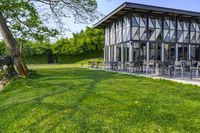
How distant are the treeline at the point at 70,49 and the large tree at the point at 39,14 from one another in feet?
80.2

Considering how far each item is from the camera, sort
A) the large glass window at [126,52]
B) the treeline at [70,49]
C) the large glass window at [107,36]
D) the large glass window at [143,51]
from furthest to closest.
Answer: the treeline at [70,49]
the large glass window at [107,36]
the large glass window at [126,52]
the large glass window at [143,51]

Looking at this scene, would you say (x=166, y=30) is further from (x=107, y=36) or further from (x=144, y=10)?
(x=107, y=36)

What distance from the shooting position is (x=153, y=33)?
842 inches

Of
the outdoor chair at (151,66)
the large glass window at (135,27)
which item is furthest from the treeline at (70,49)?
the outdoor chair at (151,66)

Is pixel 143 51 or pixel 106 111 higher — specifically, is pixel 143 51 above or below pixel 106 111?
above

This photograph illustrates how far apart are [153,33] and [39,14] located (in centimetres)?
923

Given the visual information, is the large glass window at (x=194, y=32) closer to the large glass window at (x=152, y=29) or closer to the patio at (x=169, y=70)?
the large glass window at (x=152, y=29)

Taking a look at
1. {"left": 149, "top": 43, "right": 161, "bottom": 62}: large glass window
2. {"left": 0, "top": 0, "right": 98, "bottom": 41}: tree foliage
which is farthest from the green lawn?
{"left": 149, "top": 43, "right": 161, "bottom": 62}: large glass window

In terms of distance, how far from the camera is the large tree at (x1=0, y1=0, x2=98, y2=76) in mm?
14562

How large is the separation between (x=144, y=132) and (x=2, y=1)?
474 inches

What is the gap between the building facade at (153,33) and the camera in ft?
67.3

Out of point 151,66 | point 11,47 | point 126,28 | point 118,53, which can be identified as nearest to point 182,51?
point 118,53

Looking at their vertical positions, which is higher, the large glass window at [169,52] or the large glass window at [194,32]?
the large glass window at [194,32]

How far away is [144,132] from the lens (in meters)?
4.70
